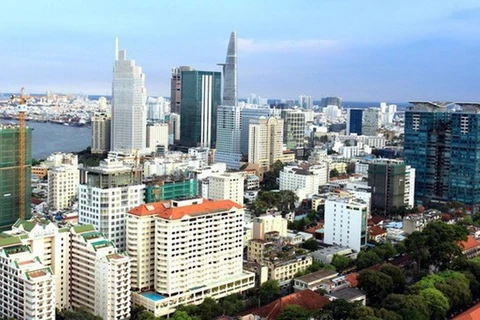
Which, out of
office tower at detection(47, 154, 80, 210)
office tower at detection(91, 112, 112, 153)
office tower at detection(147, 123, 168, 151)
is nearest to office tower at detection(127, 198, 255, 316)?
office tower at detection(47, 154, 80, 210)

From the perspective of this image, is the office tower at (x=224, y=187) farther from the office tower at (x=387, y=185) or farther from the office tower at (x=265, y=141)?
the office tower at (x=265, y=141)

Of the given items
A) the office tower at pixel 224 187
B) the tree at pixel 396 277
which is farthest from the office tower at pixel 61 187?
the tree at pixel 396 277

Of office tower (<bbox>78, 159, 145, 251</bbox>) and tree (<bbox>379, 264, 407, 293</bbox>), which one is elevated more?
office tower (<bbox>78, 159, 145, 251</bbox>)

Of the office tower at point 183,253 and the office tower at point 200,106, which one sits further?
the office tower at point 200,106

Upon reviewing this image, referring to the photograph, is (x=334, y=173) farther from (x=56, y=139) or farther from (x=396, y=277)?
(x=56, y=139)

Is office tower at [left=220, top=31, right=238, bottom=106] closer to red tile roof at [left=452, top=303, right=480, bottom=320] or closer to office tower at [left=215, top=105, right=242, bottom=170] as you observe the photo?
office tower at [left=215, top=105, right=242, bottom=170]

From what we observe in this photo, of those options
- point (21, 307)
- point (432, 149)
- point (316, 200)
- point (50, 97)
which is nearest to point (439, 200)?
point (432, 149)
